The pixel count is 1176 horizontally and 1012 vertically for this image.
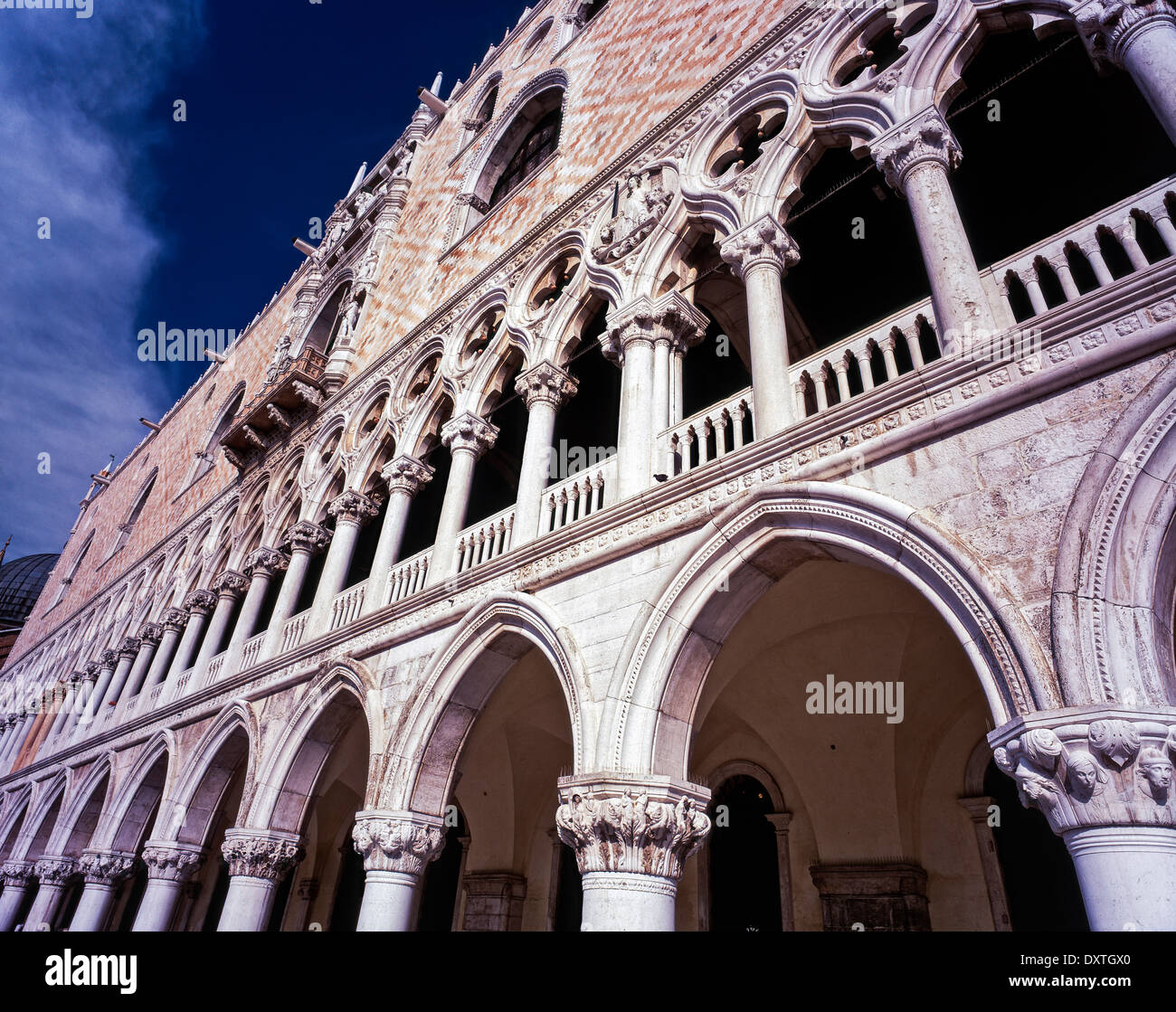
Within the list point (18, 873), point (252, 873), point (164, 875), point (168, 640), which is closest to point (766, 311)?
point (252, 873)

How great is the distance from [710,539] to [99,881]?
32.1 ft

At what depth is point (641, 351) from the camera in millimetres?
6074

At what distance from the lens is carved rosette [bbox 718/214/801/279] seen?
5.47 meters

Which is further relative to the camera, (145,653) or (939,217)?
(145,653)

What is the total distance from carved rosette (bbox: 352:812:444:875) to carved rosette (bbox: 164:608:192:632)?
8484 mm

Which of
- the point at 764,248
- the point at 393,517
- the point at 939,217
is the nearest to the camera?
the point at 939,217

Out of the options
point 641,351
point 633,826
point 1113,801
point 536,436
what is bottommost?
point 1113,801

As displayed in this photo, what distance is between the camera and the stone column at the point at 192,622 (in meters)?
11.2

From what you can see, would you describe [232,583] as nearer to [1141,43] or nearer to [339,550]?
[339,550]

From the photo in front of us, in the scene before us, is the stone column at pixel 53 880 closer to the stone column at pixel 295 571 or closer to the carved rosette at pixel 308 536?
the stone column at pixel 295 571

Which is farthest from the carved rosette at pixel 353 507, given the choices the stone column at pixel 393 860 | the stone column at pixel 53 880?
the stone column at pixel 53 880

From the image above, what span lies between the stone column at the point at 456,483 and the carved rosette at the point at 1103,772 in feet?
15.6

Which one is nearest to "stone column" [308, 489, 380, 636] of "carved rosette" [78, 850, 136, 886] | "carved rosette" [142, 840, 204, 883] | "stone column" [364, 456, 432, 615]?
"stone column" [364, 456, 432, 615]

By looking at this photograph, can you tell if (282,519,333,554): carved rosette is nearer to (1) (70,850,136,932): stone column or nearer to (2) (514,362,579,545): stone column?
(2) (514,362,579,545): stone column
